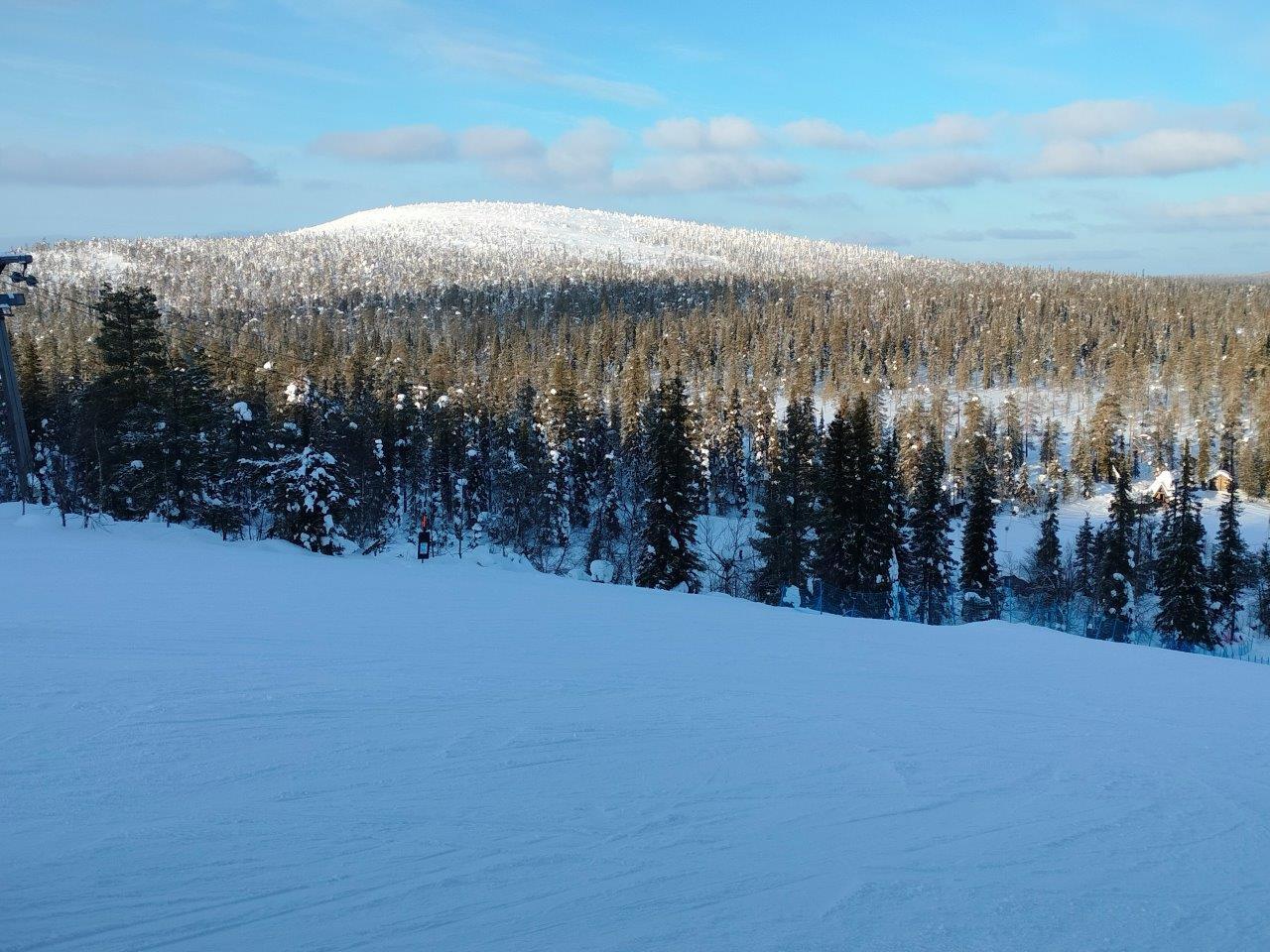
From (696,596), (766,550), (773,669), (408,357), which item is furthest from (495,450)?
(773,669)

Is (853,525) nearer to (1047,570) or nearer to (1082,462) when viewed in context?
(1047,570)

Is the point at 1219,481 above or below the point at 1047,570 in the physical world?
above

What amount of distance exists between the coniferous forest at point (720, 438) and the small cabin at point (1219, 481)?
1.24ft

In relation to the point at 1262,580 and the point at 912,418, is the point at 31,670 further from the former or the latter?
the point at 912,418

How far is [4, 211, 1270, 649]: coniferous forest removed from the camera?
28.2 metres

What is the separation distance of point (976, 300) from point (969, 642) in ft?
540

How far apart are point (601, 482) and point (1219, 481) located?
65037 millimetres

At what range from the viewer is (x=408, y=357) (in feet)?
328

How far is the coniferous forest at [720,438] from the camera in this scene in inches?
1110

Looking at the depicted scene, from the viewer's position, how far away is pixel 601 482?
59.2 meters

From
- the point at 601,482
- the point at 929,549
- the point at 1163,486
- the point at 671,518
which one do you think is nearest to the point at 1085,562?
the point at 929,549

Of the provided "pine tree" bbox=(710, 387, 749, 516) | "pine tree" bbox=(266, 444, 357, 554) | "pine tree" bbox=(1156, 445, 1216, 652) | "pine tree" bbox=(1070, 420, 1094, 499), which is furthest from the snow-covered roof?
"pine tree" bbox=(266, 444, 357, 554)

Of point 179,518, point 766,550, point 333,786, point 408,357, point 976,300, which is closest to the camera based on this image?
point 333,786

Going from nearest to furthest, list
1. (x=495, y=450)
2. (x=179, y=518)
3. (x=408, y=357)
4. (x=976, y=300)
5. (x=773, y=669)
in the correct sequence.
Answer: (x=773, y=669) → (x=179, y=518) → (x=495, y=450) → (x=408, y=357) → (x=976, y=300)
